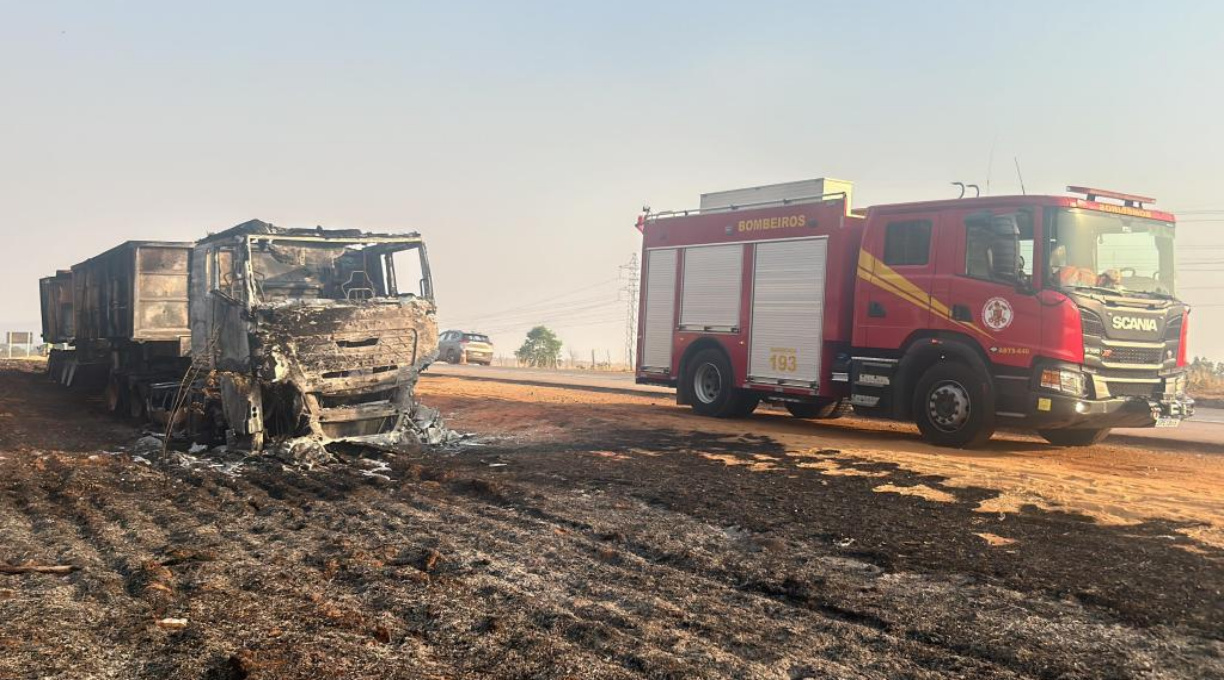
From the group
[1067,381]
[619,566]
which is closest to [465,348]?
[1067,381]

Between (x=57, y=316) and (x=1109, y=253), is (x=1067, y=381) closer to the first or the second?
(x=1109, y=253)

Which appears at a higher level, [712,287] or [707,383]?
[712,287]

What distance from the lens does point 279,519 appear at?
7.51 m

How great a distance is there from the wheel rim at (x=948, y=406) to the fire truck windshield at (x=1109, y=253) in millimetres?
1778

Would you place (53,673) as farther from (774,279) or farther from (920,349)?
(774,279)

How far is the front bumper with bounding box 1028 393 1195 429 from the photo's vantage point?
10.8 meters

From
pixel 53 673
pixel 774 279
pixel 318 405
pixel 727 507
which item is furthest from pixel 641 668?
pixel 774 279

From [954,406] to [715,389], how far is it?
4454mm

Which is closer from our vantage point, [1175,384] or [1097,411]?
[1097,411]

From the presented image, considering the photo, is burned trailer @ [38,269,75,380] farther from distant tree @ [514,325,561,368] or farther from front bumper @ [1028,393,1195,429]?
distant tree @ [514,325,561,368]

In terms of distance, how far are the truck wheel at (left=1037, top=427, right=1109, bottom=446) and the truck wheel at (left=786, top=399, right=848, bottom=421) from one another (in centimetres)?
323

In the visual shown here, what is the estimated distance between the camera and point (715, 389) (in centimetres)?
1526

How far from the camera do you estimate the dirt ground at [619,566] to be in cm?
438

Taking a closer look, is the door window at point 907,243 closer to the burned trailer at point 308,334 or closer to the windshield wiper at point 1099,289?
the windshield wiper at point 1099,289
